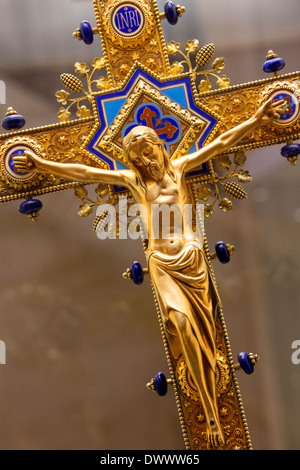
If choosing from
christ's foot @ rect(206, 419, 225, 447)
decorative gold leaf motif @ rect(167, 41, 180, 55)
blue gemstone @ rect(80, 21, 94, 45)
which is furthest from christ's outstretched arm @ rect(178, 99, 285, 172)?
christ's foot @ rect(206, 419, 225, 447)

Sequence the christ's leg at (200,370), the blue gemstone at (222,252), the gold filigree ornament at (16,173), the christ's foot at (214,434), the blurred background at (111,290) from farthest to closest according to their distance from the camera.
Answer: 1. the blurred background at (111,290)
2. the gold filigree ornament at (16,173)
3. the blue gemstone at (222,252)
4. the christ's foot at (214,434)
5. the christ's leg at (200,370)

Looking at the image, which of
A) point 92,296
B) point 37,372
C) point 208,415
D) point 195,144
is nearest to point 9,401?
point 37,372

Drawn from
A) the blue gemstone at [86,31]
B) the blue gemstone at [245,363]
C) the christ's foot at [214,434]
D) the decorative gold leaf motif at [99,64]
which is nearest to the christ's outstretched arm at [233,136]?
the decorative gold leaf motif at [99,64]

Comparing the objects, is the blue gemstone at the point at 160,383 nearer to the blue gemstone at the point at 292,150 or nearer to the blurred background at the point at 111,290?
the blurred background at the point at 111,290

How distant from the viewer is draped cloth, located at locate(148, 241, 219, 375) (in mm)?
3611

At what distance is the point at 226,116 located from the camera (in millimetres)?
3949

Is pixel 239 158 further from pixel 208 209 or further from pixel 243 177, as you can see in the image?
pixel 208 209

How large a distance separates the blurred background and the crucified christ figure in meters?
0.89

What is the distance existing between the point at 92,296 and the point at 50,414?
646 millimetres

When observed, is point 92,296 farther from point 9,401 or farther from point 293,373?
point 293,373

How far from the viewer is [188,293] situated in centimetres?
362

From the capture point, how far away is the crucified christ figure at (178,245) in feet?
11.9

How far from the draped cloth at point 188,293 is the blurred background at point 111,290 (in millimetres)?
987

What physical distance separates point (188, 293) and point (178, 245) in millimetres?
208
